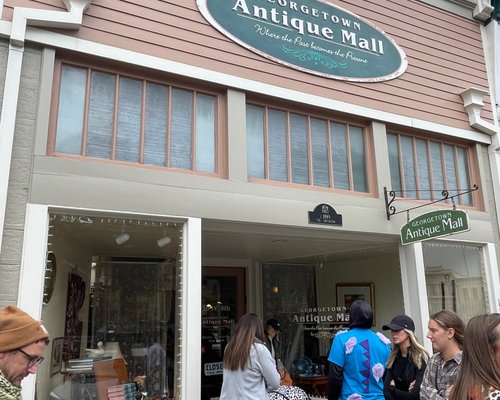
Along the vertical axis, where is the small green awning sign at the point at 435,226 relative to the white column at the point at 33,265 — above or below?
above

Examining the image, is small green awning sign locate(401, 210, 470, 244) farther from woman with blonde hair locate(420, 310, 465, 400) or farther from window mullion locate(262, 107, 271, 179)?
woman with blonde hair locate(420, 310, 465, 400)

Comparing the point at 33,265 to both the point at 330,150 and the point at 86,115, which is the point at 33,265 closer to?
the point at 86,115

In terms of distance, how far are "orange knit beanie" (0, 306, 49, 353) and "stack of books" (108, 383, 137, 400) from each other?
258 cm

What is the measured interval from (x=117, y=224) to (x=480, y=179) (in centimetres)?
523

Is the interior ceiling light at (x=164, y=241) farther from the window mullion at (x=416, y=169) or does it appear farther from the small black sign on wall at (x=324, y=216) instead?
the window mullion at (x=416, y=169)

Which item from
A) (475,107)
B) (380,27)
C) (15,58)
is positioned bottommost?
(15,58)

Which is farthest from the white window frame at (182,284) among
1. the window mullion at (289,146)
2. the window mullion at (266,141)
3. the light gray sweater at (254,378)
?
the window mullion at (289,146)

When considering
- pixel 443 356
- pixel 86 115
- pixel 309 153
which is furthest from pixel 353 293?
pixel 86 115

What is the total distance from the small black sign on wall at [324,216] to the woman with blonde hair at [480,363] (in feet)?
10.5

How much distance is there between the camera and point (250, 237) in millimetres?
5934

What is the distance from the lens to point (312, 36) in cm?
602

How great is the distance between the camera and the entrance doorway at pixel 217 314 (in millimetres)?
7469

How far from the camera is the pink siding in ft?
15.8

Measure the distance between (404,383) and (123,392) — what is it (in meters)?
2.54
